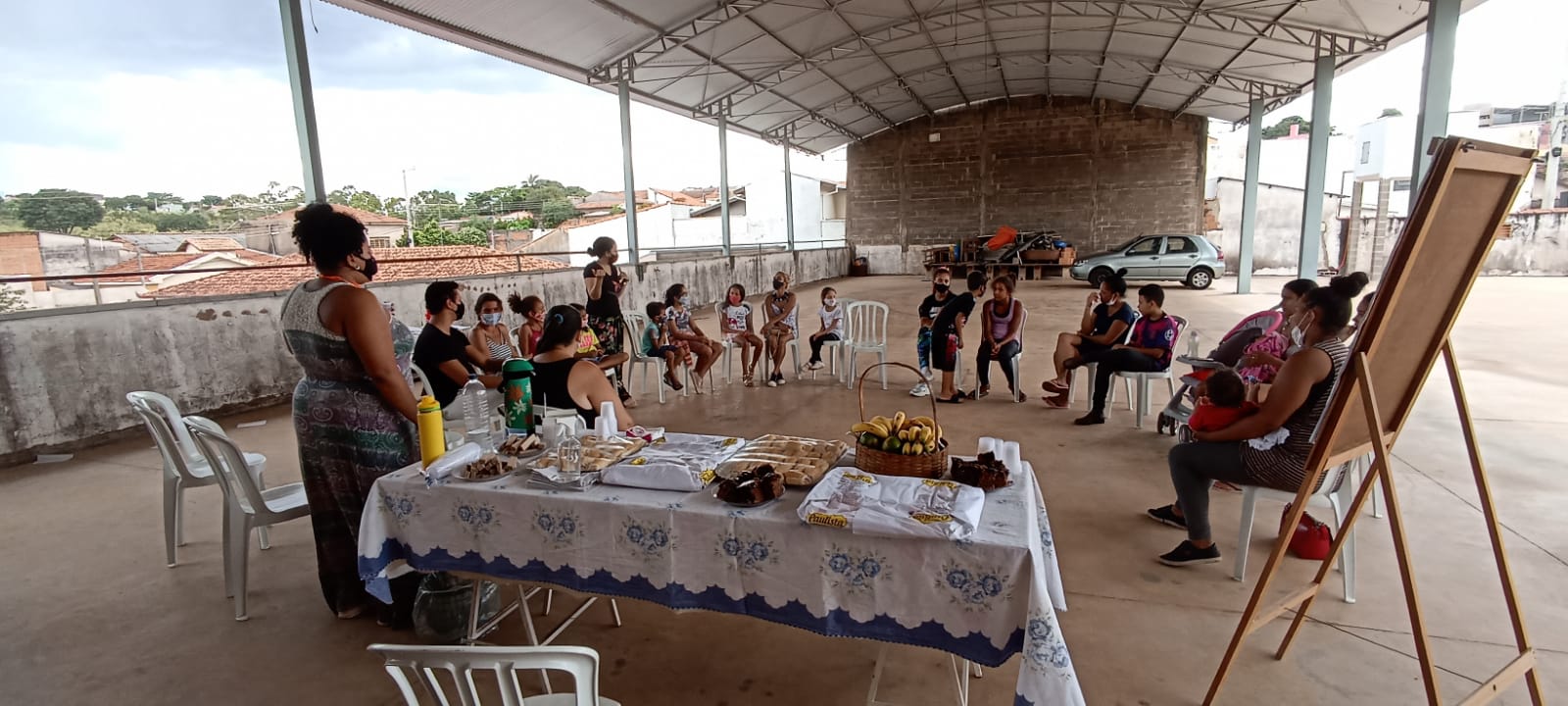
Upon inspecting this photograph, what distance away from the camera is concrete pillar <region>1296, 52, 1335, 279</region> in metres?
9.85

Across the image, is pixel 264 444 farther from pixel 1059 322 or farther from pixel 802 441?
pixel 1059 322

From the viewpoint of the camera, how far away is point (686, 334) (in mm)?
6184

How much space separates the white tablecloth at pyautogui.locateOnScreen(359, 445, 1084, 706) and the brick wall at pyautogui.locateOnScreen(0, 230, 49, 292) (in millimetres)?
12861

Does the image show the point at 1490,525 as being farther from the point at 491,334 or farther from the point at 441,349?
the point at 491,334

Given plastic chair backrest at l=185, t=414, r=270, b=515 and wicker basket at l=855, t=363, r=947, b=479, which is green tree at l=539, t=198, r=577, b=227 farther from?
wicker basket at l=855, t=363, r=947, b=479

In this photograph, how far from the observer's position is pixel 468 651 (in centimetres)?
114

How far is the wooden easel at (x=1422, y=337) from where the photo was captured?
1610 mm

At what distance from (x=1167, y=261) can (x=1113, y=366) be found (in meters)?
11.2

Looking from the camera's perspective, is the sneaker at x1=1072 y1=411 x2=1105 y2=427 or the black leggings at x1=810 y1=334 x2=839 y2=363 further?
the black leggings at x1=810 y1=334 x2=839 y2=363

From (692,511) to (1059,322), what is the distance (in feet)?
30.2

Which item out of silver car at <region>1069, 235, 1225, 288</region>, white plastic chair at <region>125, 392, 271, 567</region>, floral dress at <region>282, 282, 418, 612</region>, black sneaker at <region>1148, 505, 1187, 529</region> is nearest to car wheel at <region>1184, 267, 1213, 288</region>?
silver car at <region>1069, 235, 1225, 288</region>

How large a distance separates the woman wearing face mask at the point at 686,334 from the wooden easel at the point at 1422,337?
4.74 metres

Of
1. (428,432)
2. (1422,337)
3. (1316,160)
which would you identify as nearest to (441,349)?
(428,432)

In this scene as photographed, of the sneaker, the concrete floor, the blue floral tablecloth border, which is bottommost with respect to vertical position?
the concrete floor
